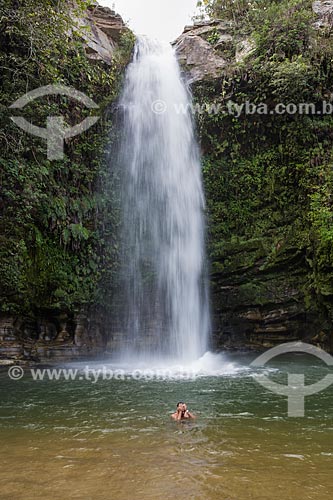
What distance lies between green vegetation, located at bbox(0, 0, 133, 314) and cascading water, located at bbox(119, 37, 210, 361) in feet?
2.62

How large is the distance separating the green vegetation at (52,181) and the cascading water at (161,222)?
Answer: 80 centimetres

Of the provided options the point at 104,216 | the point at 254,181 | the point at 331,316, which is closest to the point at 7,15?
the point at 104,216

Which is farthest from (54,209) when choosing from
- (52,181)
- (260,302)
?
(260,302)

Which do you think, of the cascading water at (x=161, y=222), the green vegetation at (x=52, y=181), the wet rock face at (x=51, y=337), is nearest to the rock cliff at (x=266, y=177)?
the cascading water at (x=161, y=222)

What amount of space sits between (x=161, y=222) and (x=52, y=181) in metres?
4.18

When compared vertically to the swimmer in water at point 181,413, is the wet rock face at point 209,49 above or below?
above

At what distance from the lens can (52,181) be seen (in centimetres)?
1320

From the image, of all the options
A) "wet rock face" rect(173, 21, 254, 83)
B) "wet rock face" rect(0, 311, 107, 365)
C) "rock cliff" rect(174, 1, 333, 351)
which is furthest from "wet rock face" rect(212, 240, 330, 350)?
"wet rock face" rect(173, 21, 254, 83)

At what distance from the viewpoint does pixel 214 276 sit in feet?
48.0

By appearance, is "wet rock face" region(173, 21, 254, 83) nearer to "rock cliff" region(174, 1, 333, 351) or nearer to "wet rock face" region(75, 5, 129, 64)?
"rock cliff" region(174, 1, 333, 351)

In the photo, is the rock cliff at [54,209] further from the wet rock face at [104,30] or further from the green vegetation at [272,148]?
the green vegetation at [272,148]

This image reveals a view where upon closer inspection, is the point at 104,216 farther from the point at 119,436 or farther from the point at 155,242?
the point at 119,436

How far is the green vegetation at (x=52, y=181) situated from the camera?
Answer: 427 inches

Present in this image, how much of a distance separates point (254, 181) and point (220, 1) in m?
9.77
